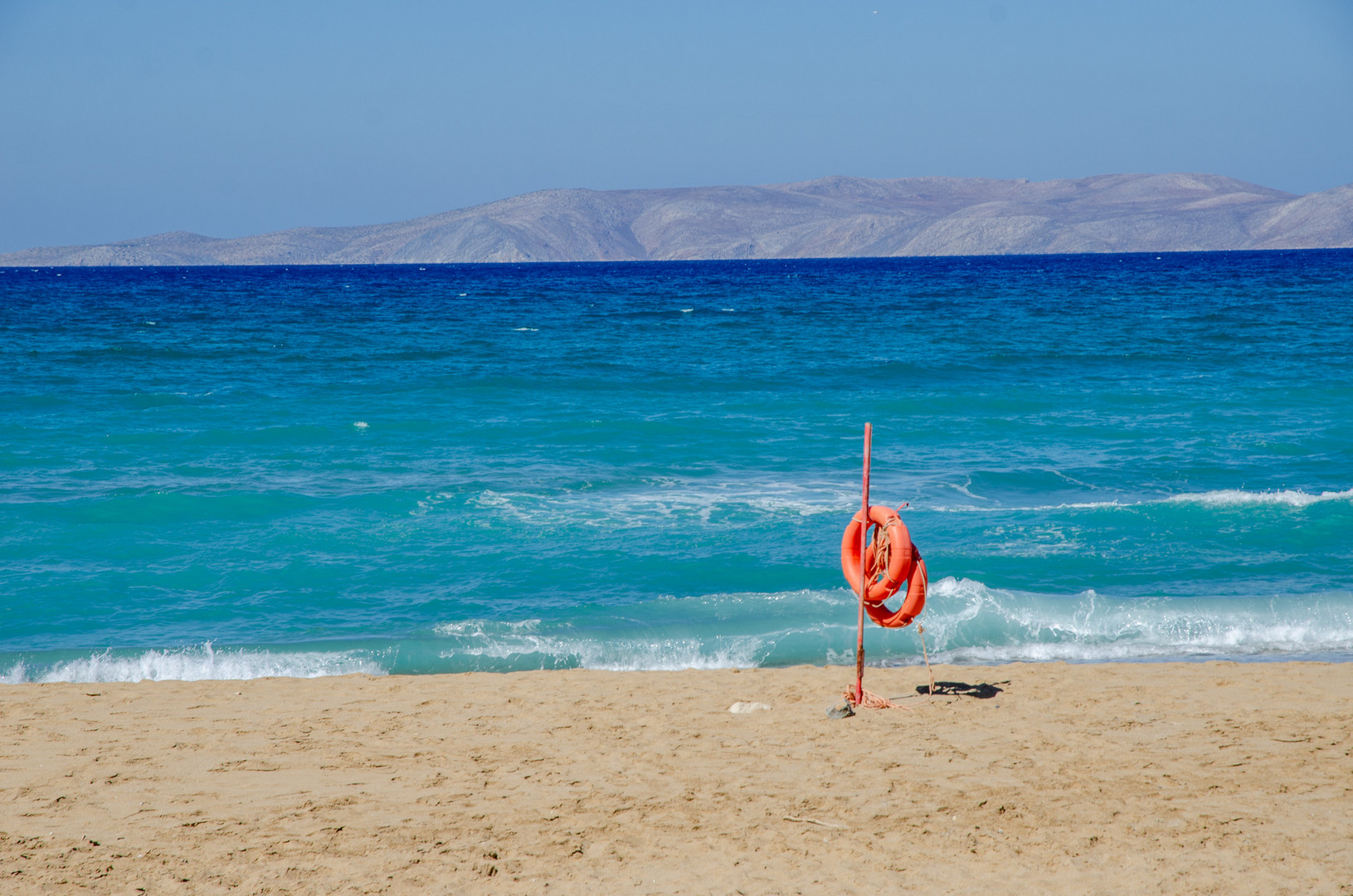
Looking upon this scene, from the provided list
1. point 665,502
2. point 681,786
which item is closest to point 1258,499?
point 665,502

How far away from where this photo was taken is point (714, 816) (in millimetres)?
4531

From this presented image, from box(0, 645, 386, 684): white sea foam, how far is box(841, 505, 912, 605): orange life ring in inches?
144

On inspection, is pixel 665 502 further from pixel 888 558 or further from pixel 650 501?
pixel 888 558

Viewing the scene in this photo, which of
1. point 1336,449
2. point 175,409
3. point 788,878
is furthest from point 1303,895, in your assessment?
point 175,409

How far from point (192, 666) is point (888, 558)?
5262 millimetres

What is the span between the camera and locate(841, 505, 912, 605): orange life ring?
566cm

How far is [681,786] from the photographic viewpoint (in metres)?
4.87

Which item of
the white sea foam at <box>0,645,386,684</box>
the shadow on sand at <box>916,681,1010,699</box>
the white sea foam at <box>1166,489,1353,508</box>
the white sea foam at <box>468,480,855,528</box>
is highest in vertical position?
the white sea foam at <box>1166,489,1353,508</box>

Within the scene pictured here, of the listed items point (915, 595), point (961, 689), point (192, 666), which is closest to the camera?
point (915, 595)

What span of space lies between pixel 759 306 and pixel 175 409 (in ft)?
93.9

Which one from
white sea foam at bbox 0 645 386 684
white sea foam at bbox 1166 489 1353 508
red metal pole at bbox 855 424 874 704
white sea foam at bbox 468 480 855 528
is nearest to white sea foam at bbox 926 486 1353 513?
white sea foam at bbox 1166 489 1353 508

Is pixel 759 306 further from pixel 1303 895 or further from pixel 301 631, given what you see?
pixel 1303 895

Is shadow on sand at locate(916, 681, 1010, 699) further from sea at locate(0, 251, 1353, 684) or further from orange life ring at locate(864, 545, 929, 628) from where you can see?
sea at locate(0, 251, 1353, 684)

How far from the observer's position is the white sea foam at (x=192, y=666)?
7.29 metres
